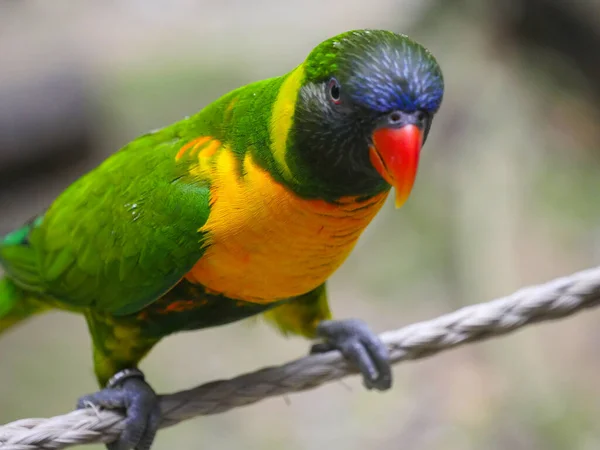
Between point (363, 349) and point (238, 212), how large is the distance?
0.74m

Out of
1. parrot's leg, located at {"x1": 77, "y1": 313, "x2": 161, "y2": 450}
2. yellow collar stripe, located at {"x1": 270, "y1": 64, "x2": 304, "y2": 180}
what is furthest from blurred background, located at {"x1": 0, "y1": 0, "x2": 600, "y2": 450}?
yellow collar stripe, located at {"x1": 270, "y1": 64, "x2": 304, "y2": 180}

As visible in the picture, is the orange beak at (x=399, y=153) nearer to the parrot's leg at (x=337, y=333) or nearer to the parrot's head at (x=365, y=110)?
the parrot's head at (x=365, y=110)

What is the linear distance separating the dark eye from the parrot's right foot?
101 centimetres

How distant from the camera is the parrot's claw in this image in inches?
77.0

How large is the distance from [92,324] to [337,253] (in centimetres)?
89

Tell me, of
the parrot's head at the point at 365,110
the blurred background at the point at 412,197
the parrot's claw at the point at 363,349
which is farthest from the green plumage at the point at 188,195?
the blurred background at the point at 412,197

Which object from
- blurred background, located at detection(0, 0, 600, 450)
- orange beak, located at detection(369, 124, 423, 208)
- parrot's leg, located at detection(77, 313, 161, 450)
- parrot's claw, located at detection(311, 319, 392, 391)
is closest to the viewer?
orange beak, located at detection(369, 124, 423, 208)

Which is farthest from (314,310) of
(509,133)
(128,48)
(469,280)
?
(128,48)

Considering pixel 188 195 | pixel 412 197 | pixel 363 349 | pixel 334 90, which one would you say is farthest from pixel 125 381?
pixel 412 197

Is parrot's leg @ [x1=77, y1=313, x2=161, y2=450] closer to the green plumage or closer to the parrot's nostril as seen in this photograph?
the green plumage

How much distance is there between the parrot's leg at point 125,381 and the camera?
170 centimetres

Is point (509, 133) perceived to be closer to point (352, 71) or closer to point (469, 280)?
point (469, 280)

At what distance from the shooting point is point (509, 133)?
397 cm

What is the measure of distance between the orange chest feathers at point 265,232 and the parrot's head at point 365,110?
0.35 feet
